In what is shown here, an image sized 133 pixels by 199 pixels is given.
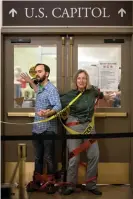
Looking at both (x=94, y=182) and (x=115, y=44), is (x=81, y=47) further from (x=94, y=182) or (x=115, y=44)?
(x=94, y=182)

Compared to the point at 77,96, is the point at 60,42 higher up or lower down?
higher up

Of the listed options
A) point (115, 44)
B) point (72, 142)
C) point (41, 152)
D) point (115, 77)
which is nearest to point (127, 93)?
point (115, 77)

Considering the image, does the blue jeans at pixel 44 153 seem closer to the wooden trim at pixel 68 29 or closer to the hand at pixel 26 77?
the hand at pixel 26 77

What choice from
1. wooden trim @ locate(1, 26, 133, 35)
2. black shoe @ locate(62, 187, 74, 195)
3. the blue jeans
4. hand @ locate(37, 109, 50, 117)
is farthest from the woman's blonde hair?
black shoe @ locate(62, 187, 74, 195)

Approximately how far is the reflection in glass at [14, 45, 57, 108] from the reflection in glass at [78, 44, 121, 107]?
1.33ft

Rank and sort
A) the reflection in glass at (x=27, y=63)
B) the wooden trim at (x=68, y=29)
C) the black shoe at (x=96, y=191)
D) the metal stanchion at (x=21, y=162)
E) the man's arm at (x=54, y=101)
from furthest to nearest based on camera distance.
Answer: the reflection in glass at (x=27, y=63), the wooden trim at (x=68, y=29), the black shoe at (x=96, y=191), the man's arm at (x=54, y=101), the metal stanchion at (x=21, y=162)

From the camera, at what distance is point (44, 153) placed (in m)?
4.45

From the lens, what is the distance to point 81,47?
15.7 feet

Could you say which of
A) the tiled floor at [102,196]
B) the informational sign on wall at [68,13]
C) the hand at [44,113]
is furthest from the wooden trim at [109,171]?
the informational sign on wall at [68,13]

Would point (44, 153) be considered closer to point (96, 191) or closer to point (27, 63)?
point (96, 191)

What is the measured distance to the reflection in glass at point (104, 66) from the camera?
479 centimetres

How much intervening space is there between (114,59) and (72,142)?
1373mm

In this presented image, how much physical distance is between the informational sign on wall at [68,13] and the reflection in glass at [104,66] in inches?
14.3

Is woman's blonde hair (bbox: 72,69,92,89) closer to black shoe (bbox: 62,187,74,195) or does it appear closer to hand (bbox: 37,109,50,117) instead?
hand (bbox: 37,109,50,117)
